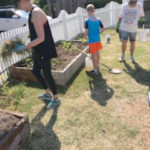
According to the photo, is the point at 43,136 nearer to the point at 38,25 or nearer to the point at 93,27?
the point at 38,25

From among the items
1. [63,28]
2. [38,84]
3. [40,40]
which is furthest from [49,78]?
[63,28]

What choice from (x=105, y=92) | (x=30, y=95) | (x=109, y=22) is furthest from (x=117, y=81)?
(x=109, y=22)

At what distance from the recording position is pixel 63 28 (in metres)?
7.36

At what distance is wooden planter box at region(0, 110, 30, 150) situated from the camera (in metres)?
2.20

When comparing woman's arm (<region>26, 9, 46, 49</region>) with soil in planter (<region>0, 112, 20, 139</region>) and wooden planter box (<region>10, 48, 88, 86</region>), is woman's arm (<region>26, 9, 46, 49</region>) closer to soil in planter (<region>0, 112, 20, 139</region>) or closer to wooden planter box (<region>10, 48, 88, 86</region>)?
soil in planter (<region>0, 112, 20, 139</region>)

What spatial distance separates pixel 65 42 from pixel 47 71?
323 centimetres

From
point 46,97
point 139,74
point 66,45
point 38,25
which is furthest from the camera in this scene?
point 66,45

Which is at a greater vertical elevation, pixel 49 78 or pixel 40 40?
pixel 40 40

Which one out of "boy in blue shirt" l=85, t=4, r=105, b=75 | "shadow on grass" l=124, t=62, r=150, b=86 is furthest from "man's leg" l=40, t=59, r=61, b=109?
"shadow on grass" l=124, t=62, r=150, b=86

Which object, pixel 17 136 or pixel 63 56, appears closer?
pixel 17 136

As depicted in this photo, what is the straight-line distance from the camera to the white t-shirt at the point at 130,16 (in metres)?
4.58

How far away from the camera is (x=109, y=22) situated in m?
10.3

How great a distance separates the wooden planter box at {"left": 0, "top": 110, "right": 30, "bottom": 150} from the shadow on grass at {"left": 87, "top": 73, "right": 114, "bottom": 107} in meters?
1.49

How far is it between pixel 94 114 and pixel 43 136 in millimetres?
943
